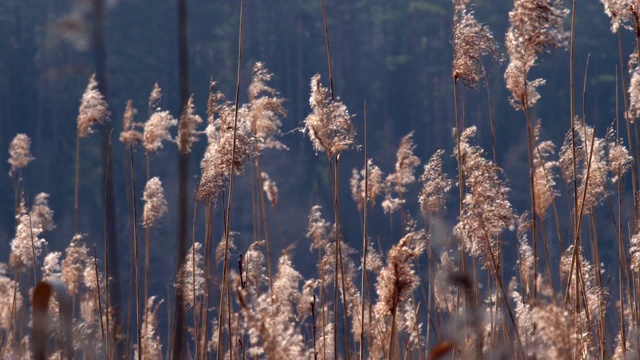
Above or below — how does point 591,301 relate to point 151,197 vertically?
below

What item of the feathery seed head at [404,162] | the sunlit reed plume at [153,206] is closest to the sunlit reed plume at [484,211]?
the sunlit reed plume at [153,206]

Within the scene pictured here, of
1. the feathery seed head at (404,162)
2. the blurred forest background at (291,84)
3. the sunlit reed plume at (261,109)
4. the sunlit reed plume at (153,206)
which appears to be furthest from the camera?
the blurred forest background at (291,84)

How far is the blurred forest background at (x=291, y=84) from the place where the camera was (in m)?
16.4

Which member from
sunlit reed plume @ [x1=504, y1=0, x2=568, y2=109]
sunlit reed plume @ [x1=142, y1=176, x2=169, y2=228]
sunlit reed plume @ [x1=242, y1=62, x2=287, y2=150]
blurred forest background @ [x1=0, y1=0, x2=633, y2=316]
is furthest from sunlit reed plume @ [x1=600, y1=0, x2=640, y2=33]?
blurred forest background @ [x1=0, y1=0, x2=633, y2=316]

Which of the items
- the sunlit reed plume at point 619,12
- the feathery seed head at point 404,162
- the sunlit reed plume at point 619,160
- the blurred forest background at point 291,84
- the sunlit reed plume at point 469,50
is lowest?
the sunlit reed plume at point 619,160

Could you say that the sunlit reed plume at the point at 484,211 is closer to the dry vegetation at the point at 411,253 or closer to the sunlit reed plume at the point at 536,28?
the dry vegetation at the point at 411,253

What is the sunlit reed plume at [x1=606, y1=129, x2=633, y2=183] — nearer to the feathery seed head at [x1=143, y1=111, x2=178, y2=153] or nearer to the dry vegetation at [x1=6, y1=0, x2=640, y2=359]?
the dry vegetation at [x1=6, y1=0, x2=640, y2=359]

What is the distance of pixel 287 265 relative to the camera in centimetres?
314

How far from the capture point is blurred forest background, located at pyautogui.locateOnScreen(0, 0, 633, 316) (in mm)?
16391

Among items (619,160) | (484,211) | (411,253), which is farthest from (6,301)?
(411,253)

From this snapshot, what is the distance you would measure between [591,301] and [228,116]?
1260mm

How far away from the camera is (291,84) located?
17.7 m

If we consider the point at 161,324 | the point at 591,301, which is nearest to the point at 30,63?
the point at 161,324

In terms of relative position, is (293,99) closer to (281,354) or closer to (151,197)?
(151,197)
